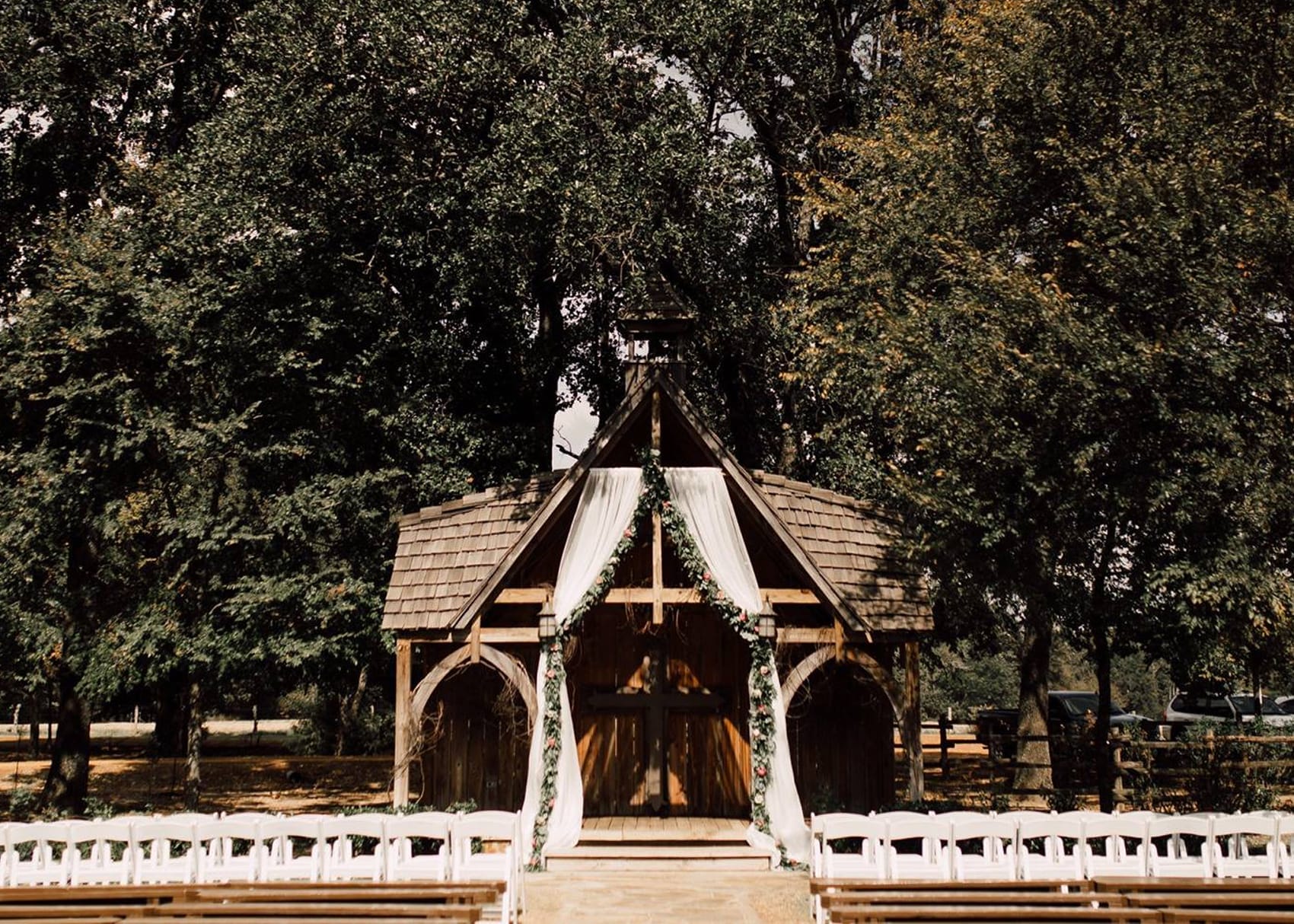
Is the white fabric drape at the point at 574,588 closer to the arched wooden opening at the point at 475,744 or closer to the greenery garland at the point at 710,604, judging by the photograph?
the greenery garland at the point at 710,604

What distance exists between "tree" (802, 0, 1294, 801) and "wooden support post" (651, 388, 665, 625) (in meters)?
3.23

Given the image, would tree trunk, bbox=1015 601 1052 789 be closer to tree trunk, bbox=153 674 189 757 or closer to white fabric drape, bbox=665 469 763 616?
white fabric drape, bbox=665 469 763 616

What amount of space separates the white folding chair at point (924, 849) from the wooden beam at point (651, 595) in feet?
13.7

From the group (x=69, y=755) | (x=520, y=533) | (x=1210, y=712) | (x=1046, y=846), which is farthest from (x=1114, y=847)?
(x=1210, y=712)

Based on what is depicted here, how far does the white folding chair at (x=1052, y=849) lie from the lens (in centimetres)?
1071

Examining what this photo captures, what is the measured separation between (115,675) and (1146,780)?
56.3 ft

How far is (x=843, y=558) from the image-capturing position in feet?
52.5

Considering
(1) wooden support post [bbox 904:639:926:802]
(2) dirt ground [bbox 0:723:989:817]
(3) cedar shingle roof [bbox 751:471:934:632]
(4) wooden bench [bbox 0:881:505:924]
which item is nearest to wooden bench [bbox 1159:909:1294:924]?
(4) wooden bench [bbox 0:881:505:924]

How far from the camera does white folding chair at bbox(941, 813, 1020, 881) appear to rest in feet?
35.3

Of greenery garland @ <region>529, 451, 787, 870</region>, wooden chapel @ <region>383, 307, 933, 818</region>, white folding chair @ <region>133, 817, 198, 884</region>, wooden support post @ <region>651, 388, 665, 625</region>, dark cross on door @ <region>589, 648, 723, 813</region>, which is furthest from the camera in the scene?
dark cross on door @ <region>589, 648, 723, 813</region>

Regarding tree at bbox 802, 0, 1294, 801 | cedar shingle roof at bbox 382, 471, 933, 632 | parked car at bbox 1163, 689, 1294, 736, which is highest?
tree at bbox 802, 0, 1294, 801

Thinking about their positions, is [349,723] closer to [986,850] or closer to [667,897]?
[667,897]

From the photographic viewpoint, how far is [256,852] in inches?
443

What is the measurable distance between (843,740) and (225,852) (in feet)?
27.1
